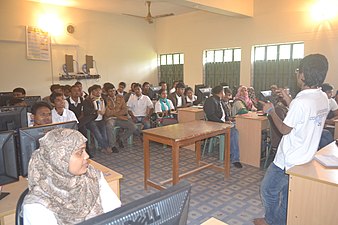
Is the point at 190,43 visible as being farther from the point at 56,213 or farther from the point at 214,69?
the point at 56,213

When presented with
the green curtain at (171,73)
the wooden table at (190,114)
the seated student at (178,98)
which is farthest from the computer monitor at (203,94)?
the green curtain at (171,73)

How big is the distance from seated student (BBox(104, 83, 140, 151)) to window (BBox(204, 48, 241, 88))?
3490 mm

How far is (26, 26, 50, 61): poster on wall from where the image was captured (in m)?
7.00

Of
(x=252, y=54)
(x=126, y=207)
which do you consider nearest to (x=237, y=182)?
(x=126, y=207)

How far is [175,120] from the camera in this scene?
5410 mm

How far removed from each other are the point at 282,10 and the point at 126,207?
734cm

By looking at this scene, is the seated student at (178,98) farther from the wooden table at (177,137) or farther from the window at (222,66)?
the wooden table at (177,137)

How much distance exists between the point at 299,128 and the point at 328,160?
41cm

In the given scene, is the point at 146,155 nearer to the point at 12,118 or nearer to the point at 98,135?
the point at 12,118

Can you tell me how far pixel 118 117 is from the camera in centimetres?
545

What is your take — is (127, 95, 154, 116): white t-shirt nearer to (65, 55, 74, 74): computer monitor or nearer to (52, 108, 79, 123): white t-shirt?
(52, 108, 79, 123): white t-shirt

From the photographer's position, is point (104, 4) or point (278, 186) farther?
point (104, 4)

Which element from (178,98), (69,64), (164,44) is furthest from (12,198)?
(164,44)

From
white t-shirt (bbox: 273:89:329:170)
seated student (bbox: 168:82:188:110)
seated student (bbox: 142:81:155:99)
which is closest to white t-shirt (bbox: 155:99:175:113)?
seated student (bbox: 168:82:188:110)
